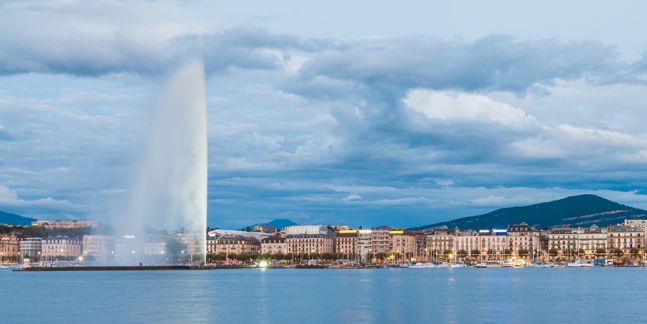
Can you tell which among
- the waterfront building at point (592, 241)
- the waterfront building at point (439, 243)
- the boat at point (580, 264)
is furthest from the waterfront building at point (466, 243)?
the boat at point (580, 264)

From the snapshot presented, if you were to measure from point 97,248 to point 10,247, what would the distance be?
45300 mm

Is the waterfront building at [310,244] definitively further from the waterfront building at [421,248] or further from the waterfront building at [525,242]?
the waterfront building at [525,242]

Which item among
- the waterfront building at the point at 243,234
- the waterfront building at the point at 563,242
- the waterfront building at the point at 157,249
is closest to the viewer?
the waterfront building at the point at 157,249

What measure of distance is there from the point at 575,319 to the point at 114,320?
17.2m

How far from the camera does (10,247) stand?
181m

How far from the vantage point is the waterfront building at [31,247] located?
175375mm

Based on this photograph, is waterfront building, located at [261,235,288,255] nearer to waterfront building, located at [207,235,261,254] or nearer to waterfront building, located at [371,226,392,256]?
waterfront building, located at [207,235,261,254]

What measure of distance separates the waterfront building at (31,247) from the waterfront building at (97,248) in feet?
70.8

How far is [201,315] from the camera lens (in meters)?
39.0

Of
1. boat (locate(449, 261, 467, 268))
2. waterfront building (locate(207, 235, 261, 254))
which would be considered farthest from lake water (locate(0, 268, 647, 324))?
waterfront building (locate(207, 235, 261, 254))

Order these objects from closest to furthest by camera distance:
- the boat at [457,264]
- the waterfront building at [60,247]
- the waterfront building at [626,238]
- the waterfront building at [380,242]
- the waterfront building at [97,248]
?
the waterfront building at [97,248]
the boat at [457,264]
the waterfront building at [626,238]
the waterfront building at [60,247]
the waterfront building at [380,242]

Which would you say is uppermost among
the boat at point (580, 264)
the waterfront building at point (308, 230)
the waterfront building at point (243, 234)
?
the waterfront building at point (308, 230)

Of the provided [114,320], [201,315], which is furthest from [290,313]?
[114,320]

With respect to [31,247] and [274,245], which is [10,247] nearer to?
[31,247]
